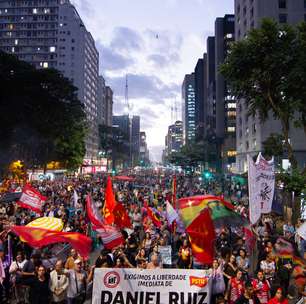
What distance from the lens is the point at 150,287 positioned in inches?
312

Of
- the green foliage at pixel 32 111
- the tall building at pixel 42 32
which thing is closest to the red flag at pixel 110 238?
the green foliage at pixel 32 111

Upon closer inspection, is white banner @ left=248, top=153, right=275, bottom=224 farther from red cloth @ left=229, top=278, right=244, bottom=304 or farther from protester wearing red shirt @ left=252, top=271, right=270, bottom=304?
red cloth @ left=229, top=278, right=244, bottom=304

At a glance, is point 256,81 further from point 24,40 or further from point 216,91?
point 24,40

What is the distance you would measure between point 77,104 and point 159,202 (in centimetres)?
3443

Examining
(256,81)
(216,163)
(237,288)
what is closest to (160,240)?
(237,288)

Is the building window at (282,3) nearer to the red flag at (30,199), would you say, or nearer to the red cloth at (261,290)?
the red flag at (30,199)

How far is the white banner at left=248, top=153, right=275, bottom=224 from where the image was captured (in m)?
10.8

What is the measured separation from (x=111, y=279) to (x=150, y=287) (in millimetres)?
802

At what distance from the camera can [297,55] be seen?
23797mm

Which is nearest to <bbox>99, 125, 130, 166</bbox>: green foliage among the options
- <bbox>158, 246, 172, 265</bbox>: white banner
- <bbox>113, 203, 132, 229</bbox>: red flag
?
<bbox>113, 203, 132, 229</bbox>: red flag

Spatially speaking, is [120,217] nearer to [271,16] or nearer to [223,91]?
[271,16]

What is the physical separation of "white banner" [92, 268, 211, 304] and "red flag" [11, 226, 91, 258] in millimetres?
2318

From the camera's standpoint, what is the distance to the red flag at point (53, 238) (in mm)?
10219

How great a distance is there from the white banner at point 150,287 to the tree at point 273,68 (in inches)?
699
